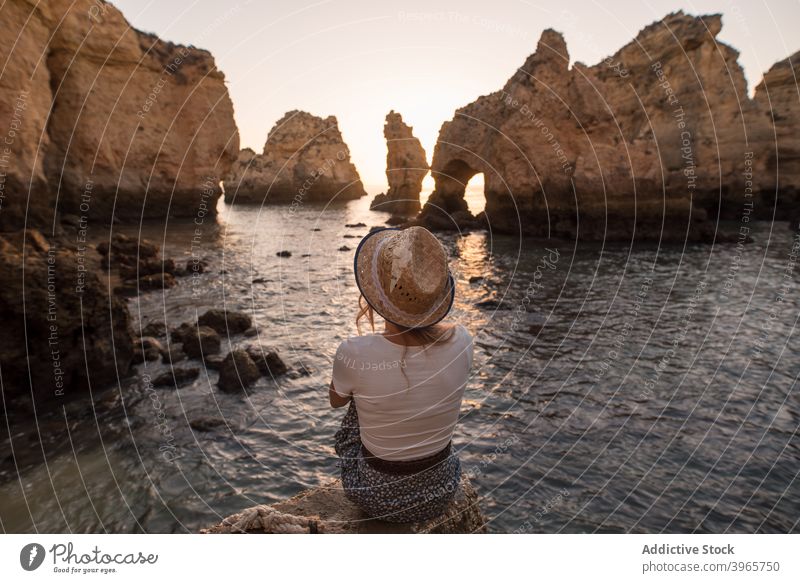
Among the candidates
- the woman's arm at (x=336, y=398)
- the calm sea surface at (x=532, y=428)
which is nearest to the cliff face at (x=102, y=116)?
the calm sea surface at (x=532, y=428)

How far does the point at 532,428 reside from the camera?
7.38 m

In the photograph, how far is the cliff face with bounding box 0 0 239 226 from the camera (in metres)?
17.8

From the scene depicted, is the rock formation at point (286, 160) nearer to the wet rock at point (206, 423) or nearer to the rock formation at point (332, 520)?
the wet rock at point (206, 423)

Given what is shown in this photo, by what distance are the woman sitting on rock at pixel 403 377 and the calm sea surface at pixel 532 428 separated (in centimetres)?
271

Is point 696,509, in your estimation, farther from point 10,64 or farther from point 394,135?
point 394,135

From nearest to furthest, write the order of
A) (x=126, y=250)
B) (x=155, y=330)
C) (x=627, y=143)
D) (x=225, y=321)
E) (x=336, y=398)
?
(x=336, y=398), (x=155, y=330), (x=225, y=321), (x=126, y=250), (x=627, y=143)

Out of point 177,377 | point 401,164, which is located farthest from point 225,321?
point 401,164

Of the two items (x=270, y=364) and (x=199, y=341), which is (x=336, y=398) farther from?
(x=199, y=341)

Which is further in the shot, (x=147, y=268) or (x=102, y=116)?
(x=102, y=116)

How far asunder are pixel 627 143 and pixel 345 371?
96.7ft

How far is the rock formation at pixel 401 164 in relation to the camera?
55938mm

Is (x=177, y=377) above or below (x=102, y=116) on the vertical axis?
below

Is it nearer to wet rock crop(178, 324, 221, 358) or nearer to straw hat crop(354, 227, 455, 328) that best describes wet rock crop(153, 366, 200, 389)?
wet rock crop(178, 324, 221, 358)
